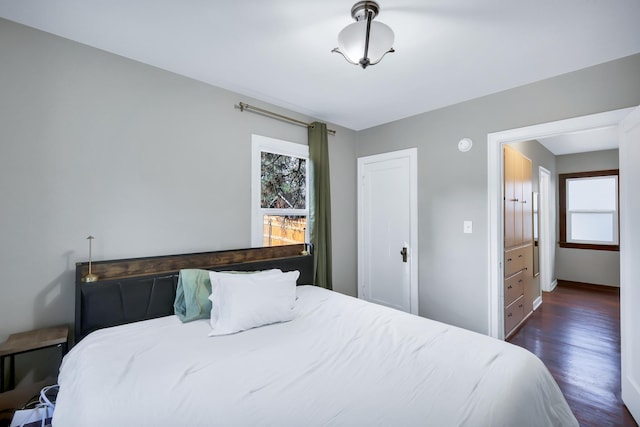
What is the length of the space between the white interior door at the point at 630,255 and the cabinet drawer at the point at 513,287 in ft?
3.01

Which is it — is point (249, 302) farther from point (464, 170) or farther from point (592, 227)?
point (592, 227)

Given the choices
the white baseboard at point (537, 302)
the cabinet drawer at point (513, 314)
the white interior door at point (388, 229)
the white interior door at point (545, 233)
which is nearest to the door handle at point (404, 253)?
the white interior door at point (388, 229)

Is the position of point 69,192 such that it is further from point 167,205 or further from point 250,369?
point 250,369

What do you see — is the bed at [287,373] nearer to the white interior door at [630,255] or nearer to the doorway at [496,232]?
the white interior door at [630,255]

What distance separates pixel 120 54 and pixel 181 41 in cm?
54

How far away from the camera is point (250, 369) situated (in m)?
1.30

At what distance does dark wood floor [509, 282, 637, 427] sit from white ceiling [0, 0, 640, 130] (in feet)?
8.17

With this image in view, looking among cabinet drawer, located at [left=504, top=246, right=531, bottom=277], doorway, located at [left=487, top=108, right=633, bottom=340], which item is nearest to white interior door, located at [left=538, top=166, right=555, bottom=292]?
cabinet drawer, located at [left=504, top=246, right=531, bottom=277]

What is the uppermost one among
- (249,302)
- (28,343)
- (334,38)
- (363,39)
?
(334,38)

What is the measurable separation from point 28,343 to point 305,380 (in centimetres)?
157

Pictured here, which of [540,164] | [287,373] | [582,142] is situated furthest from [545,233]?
[287,373]

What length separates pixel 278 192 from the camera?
3021mm

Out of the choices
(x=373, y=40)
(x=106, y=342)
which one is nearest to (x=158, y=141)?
(x=106, y=342)

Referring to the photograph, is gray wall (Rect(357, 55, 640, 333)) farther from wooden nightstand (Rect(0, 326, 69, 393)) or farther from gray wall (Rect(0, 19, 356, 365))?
wooden nightstand (Rect(0, 326, 69, 393))
